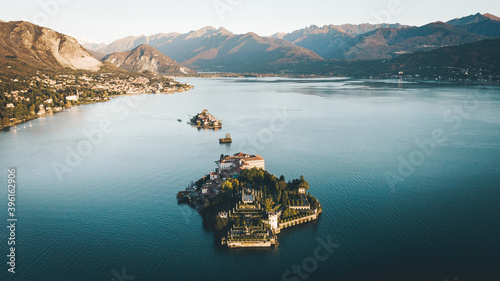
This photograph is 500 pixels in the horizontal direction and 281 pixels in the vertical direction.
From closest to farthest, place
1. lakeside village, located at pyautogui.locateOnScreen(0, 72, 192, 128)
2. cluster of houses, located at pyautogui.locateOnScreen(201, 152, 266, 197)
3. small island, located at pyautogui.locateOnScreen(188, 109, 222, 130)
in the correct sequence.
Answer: cluster of houses, located at pyautogui.locateOnScreen(201, 152, 266, 197) → small island, located at pyautogui.locateOnScreen(188, 109, 222, 130) → lakeside village, located at pyautogui.locateOnScreen(0, 72, 192, 128)

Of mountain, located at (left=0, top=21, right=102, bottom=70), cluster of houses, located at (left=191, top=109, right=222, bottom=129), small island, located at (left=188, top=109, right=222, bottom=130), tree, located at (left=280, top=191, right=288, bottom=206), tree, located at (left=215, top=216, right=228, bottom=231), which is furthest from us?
mountain, located at (left=0, top=21, right=102, bottom=70)

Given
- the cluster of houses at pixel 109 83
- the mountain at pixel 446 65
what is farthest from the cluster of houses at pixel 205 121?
the mountain at pixel 446 65

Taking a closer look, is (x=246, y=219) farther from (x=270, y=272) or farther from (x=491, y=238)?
(x=491, y=238)

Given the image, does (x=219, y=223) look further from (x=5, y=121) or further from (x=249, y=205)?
(x=5, y=121)

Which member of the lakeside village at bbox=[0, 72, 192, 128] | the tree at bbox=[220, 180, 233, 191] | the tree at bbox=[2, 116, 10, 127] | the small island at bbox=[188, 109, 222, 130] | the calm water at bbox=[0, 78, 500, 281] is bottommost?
the calm water at bbox=[0, 78, 500, 281]

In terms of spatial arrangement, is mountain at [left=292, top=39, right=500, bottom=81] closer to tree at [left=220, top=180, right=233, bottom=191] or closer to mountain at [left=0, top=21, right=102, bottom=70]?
mountain at [left=0, top=21, right=102, bottom=70]

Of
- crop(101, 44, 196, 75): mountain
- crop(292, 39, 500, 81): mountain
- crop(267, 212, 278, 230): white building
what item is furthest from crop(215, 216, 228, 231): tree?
crop(101, 44, 196, 75): mountain

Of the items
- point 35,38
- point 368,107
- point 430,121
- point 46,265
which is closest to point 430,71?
point 368,107

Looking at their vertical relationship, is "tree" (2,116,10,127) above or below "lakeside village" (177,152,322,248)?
above
